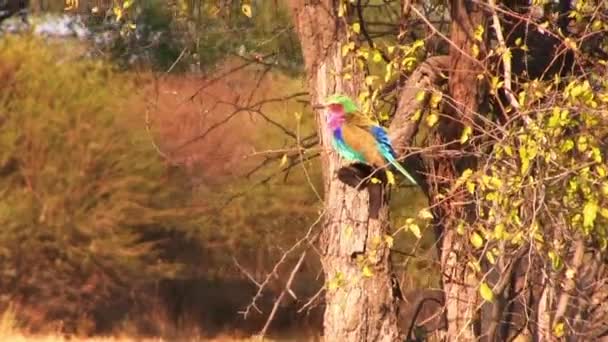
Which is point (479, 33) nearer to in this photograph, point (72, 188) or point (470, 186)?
point (470, 186)

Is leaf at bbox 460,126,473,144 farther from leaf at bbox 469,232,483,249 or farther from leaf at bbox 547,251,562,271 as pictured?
leaf at bbox 547,251,562,271

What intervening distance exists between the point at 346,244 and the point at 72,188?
34.4 feet

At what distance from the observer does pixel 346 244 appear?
5586 millimetres

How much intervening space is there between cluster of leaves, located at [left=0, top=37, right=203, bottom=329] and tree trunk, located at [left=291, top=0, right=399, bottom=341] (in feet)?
32.2

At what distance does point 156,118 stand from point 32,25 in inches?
142

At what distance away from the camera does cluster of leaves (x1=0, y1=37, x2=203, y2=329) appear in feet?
51.2

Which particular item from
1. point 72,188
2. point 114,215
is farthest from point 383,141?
point 72,188

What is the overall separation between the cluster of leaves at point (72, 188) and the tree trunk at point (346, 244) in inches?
387

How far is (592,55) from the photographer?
5.92 metres

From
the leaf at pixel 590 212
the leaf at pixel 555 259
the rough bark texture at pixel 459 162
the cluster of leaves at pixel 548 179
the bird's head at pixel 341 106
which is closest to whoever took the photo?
the leaf at pixel 590 212

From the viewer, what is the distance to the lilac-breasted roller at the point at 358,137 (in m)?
4.86

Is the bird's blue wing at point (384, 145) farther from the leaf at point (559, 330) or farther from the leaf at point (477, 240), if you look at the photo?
the leaf at point (559, 330)

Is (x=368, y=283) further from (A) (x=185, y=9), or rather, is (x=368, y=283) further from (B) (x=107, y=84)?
(B) (x=107, y=84)

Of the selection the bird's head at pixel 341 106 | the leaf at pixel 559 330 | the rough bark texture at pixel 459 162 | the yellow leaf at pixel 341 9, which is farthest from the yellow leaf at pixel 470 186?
the yellow leaf at pixel 341 9
